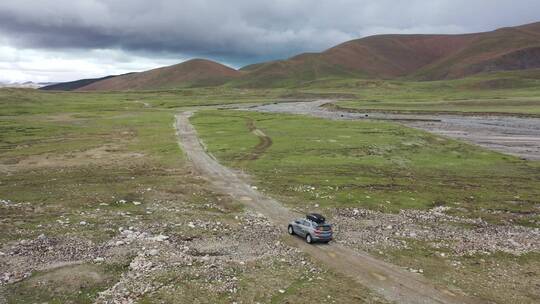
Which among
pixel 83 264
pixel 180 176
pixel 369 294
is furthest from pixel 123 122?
pixel 369 294

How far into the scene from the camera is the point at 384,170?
6775 cm

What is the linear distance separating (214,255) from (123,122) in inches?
4432

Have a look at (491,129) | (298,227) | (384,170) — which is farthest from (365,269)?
(491,129)

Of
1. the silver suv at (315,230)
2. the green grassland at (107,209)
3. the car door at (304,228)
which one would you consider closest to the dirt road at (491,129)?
the silver suv at (315,230)

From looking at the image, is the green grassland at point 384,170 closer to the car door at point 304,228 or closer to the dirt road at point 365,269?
the dirt road at point 365,269

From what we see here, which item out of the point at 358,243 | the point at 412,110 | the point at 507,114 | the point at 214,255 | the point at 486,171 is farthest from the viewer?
the point at 412,110

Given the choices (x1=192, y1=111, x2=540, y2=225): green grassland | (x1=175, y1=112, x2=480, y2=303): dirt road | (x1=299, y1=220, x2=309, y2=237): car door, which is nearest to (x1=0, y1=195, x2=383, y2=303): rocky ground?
(x1=175, y1=112, x2=480, y2=303): dirt road

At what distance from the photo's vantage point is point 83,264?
30.6 metres

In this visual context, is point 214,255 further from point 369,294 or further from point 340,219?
point 340,219

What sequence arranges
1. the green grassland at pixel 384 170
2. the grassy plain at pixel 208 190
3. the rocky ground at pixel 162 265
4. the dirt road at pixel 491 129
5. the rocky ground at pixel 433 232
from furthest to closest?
the dirt road at pixel 491 129 < the green grassland at pixel 384 170 < the rocky ground at pixel 433 232 < the grassy plain at pixel 208 190 < the rocky ground at pixel 162 265

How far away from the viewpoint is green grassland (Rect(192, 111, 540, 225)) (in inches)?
1982

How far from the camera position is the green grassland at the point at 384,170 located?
165ft

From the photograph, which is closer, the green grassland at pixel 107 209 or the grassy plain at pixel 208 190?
the green grassland at pixel 107 209

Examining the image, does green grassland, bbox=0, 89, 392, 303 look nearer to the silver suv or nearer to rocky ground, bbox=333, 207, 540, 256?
the silver suv
